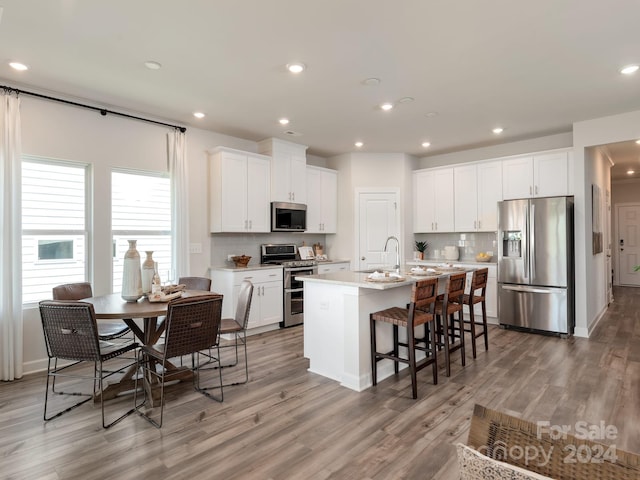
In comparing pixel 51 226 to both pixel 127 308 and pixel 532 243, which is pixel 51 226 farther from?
pixel 532 243

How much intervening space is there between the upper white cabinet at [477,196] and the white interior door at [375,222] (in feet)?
3.29

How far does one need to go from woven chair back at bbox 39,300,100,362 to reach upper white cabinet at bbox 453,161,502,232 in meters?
5.23

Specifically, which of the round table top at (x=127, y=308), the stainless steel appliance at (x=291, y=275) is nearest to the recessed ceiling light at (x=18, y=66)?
the round table top at (x=127, y=308)

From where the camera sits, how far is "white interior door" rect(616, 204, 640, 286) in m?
8.77

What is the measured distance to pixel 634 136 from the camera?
4.32 metres

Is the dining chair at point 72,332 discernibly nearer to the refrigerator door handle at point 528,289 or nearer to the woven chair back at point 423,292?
the woven chair back at point 423,292

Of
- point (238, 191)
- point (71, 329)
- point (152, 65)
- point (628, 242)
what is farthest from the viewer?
point (628, 242)

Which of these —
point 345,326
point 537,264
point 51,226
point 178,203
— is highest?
point 178,203

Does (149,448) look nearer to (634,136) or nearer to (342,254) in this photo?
(342,254)

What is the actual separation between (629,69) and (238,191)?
4281 mm

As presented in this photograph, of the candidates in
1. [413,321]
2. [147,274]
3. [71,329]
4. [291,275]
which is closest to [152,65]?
[147,274]

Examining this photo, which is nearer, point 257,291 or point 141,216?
point 141,216

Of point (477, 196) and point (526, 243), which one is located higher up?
point (477, 196)

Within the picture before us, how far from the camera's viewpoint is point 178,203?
4617 millimetres
